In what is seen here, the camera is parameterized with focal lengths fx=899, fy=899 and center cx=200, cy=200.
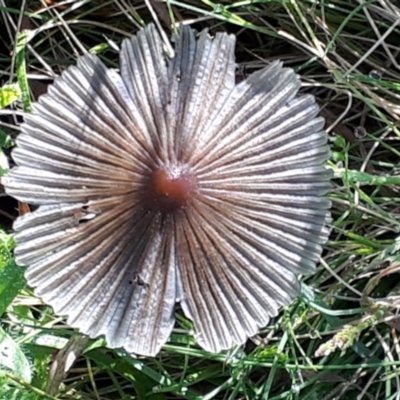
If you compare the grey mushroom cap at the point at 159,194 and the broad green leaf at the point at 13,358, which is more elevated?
the grey mushroom cap at the point at 159,194

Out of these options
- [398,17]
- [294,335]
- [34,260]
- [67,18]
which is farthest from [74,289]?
[398,17]

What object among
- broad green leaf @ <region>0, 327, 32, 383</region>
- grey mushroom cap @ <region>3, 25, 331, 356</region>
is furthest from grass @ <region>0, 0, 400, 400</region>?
grey mushroom cap @ <region>3, 25, 331, 356</region>

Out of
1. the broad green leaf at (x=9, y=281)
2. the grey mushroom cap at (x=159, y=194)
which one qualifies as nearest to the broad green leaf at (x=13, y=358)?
the broad green leaf at (x=9, y=281)

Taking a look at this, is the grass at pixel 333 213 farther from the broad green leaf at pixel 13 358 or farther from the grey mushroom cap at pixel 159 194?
the grey mushroom cap at pixel 159 194

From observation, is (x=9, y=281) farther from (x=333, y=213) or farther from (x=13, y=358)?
(x=333, y=213)

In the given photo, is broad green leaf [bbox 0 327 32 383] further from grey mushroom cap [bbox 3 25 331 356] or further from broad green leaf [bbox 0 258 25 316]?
grey mushroom cap [bbox 3 25 331 356]

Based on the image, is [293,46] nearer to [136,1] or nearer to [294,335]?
[136,1]
